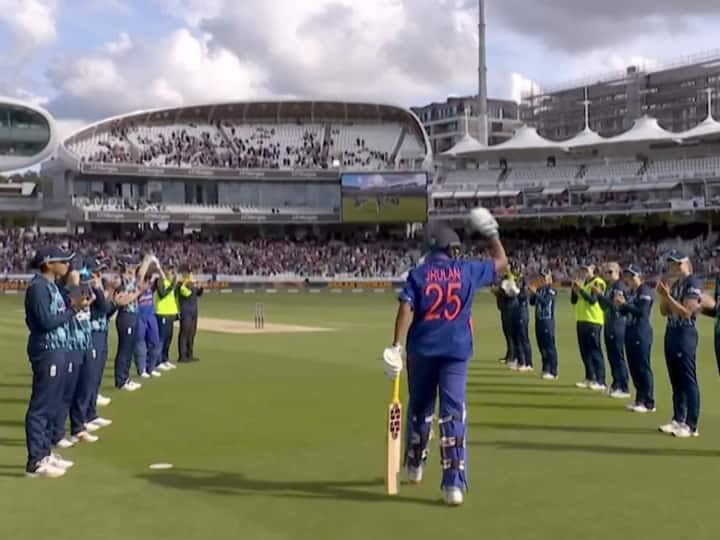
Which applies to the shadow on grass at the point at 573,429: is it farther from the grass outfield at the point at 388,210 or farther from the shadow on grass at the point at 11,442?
the grass outfield at the point at 388,210

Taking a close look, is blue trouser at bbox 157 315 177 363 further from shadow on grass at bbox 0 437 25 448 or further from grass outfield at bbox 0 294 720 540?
shadow on grass at bbox 0 437 25 448

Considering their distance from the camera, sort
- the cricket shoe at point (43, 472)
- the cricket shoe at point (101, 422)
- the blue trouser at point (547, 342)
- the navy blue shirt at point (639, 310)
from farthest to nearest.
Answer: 1. the blue trouser at point (547, 342)
2. the navy blue shirt at point (639, 310)
3. the cricket shoe at point (101, 422)
4. the cricket shoe at point (43, 472)

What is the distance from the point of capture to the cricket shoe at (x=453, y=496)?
7.42 meters

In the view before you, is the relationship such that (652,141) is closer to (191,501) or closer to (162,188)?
(162,188)

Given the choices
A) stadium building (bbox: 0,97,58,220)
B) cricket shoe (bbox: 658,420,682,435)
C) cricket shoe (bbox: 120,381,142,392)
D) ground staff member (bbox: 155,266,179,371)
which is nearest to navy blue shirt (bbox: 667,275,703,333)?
cricket shoe (bbox: 658,420,682,435)

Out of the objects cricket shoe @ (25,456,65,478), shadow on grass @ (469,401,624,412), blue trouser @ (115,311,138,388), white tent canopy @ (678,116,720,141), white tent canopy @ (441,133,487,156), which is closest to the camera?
cricket shoe @ (25,456,65,478)

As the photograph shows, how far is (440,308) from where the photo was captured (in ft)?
25.0

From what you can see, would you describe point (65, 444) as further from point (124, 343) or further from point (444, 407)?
point (444, 407)

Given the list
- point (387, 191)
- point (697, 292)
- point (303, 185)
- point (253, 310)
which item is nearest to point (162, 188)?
point (303, 185)

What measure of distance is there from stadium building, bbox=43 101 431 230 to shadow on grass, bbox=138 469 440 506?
2315 inches

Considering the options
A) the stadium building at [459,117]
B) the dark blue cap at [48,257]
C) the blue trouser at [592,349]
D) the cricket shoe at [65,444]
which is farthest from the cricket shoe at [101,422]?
the stadium building at [459,117]

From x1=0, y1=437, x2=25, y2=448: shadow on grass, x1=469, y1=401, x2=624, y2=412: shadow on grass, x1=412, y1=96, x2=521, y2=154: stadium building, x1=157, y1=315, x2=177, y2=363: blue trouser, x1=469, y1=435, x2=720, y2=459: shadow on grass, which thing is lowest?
x1=0, y1=437, x2=25, y2=448: shadow on grass

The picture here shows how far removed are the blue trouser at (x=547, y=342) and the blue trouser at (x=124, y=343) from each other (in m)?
6.61

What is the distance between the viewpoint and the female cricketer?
7481 mm
